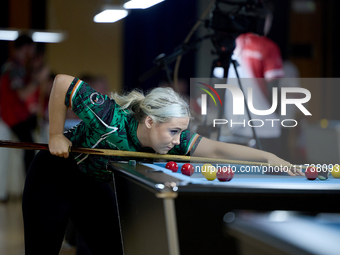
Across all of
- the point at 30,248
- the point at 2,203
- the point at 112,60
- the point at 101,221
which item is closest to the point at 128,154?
the point at 101,221

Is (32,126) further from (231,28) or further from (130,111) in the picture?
(130,111)

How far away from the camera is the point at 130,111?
1568 mm

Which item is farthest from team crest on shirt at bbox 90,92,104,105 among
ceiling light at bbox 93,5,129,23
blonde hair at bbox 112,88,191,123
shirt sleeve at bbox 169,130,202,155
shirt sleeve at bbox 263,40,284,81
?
ceiling light at bbox 93,5,129,23

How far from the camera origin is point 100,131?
1457 millimetres

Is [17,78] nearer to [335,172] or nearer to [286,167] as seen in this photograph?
[286,167]

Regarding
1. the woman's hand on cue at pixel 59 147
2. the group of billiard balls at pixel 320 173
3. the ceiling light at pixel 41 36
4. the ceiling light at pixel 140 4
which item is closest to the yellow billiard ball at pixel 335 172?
the group of billiard balls at pixel 320 173

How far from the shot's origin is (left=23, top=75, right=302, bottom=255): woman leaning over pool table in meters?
1.44

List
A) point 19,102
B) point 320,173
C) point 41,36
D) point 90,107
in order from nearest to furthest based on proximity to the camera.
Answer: point 320,173 → point 90,107 → point 19,102 → point 41,36

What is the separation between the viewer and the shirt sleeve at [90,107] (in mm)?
1423

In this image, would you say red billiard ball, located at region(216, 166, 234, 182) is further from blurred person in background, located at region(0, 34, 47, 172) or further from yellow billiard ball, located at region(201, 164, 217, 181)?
blurred person in background, located at region(0, 34, 47, 172)

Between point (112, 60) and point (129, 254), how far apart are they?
422 centimetres

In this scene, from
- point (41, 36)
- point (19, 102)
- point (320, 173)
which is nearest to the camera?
point (320, 173)

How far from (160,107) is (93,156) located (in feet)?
1.03

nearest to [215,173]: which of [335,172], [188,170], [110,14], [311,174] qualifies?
[188,170]
